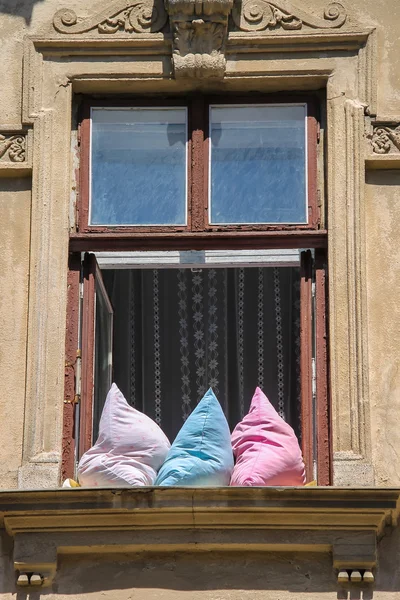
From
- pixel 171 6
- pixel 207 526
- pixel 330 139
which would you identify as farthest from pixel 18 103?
pixel 207 526

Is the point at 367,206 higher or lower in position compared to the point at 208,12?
lower

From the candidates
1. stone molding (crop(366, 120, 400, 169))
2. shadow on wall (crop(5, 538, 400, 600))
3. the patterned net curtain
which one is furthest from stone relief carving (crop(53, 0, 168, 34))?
shadow on wall (crop(5, 538, 400, 600))

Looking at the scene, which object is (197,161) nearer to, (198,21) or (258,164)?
(258,164)

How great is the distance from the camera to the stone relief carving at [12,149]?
34.0 feet

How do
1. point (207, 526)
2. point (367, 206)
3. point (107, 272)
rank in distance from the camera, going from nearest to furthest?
point (207, 526)
point (367, 206)
point (107, 272)

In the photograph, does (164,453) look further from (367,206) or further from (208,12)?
(208,12)

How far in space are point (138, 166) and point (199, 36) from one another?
772 millimetres

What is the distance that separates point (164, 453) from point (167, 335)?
2.23m

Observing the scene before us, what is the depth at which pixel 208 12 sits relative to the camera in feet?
34.4

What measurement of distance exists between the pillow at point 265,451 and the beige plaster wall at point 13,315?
1099 mm

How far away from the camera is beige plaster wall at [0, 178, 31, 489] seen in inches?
385

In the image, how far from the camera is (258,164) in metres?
10.6

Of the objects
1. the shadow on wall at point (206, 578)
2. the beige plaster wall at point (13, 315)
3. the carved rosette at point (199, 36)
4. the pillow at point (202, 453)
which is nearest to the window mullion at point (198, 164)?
the carved rosette at point (199, 36)

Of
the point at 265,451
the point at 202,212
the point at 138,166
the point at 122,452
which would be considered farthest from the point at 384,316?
the point at 138,166
